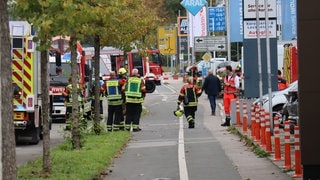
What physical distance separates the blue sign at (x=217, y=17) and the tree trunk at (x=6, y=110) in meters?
33.4

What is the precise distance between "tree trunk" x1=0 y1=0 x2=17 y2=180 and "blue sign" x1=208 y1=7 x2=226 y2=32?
33415 millimetres

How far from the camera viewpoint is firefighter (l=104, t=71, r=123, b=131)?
22.0m

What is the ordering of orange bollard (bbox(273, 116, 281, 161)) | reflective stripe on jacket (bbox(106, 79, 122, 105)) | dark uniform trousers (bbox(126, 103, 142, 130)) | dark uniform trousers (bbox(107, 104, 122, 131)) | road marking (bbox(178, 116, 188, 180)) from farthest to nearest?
dark uniform trousers (bbox(107, 104, 122, 131)), reflective stripe on jacket (bbox(106, 79, 122, 105)), dark uniform trousers (bbox(126, 103, 142, 130)), orange bollard (bbox(273, 116, 281, 161)), road marking (bbox(178, 116, 188, 180))

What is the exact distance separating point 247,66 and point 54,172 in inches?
471

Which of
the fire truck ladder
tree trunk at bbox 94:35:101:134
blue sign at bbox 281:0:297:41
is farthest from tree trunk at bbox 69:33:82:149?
blue sign at bbox 281:0:297:41

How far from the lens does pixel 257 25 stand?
19.5 m

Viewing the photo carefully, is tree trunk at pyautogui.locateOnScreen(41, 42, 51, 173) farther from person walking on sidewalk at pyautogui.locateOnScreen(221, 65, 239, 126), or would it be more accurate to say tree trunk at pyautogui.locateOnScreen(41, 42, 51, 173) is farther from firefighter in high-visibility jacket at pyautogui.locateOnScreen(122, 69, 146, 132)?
person walking on sidewalk at pyautogui.locateOnScreen(221, 65, 239, 126)

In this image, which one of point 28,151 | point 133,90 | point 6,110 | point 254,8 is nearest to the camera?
point 6,110

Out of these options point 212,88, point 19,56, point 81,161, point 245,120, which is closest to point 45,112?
point 81,161

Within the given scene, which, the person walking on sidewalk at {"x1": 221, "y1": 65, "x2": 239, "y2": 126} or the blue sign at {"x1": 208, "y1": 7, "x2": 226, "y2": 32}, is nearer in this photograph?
the person walking on sidewalk at {"x1": 221, "y1": 65, "x2": 239, "y2": 126}

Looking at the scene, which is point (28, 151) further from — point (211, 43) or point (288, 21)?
point (288, 21)

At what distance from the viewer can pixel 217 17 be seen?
135 feet

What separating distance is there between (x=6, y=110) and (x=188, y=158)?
24.5 feet

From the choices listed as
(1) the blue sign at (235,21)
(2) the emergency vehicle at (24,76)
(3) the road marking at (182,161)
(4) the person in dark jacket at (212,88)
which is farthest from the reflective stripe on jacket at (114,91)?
(1) the blue sign at (235,21)
